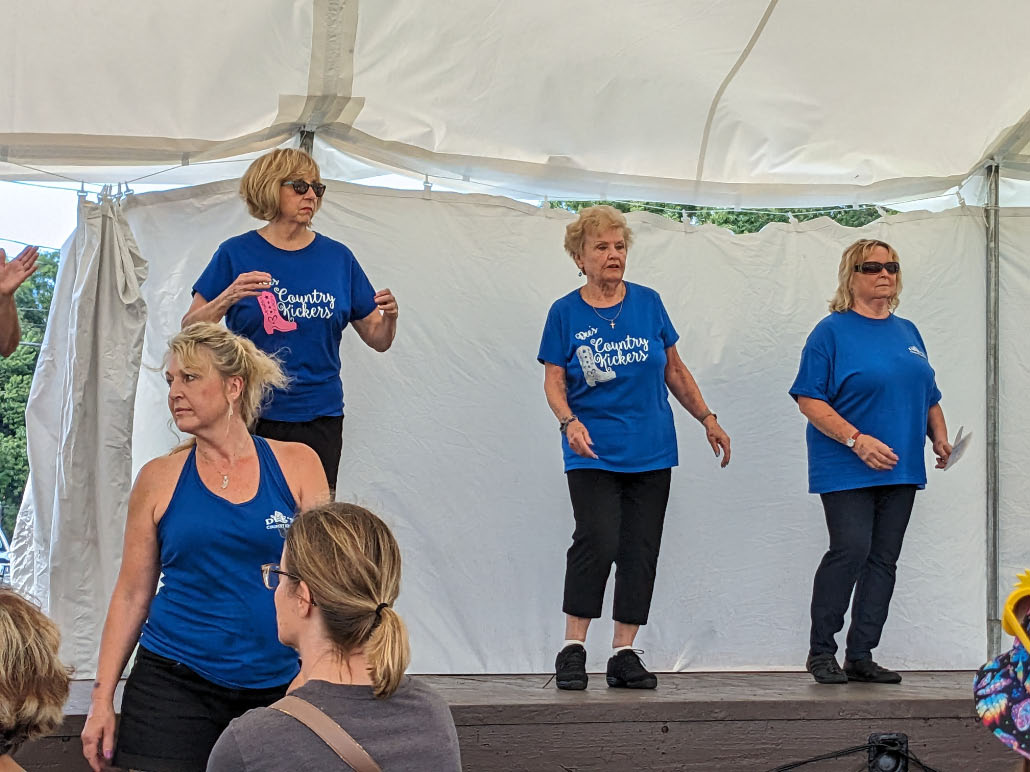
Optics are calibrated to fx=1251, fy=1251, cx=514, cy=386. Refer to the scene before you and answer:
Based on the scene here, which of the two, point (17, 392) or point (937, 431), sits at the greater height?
point (17, 392)

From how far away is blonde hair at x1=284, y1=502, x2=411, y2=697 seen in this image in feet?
5.82

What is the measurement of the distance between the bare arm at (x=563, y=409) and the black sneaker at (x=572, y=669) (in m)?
0.60

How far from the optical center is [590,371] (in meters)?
3.85

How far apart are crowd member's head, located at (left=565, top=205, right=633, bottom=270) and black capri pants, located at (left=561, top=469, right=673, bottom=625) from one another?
2.32 feet

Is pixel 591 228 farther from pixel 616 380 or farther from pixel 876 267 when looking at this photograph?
pixel 876 267

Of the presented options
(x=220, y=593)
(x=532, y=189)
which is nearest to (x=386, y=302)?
(x=220, y=593)

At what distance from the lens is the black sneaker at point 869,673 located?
404 cm

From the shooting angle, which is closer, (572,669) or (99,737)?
(99,737)

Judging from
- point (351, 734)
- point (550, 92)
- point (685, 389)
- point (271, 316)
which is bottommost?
point (351, 734)

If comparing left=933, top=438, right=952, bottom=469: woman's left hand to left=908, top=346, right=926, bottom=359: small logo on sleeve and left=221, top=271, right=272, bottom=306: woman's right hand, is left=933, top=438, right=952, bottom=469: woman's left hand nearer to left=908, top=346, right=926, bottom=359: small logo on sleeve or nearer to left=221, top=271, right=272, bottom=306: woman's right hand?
left=908, top=346, right=926, bottom=359: small logo on sleeve

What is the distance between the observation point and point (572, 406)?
392 centimetres

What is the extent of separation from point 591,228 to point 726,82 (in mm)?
1044

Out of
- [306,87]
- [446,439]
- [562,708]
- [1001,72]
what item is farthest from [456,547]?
[1001,72]

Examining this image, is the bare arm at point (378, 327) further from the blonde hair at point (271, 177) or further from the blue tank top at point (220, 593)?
the blue tank top at point (220, 593)
